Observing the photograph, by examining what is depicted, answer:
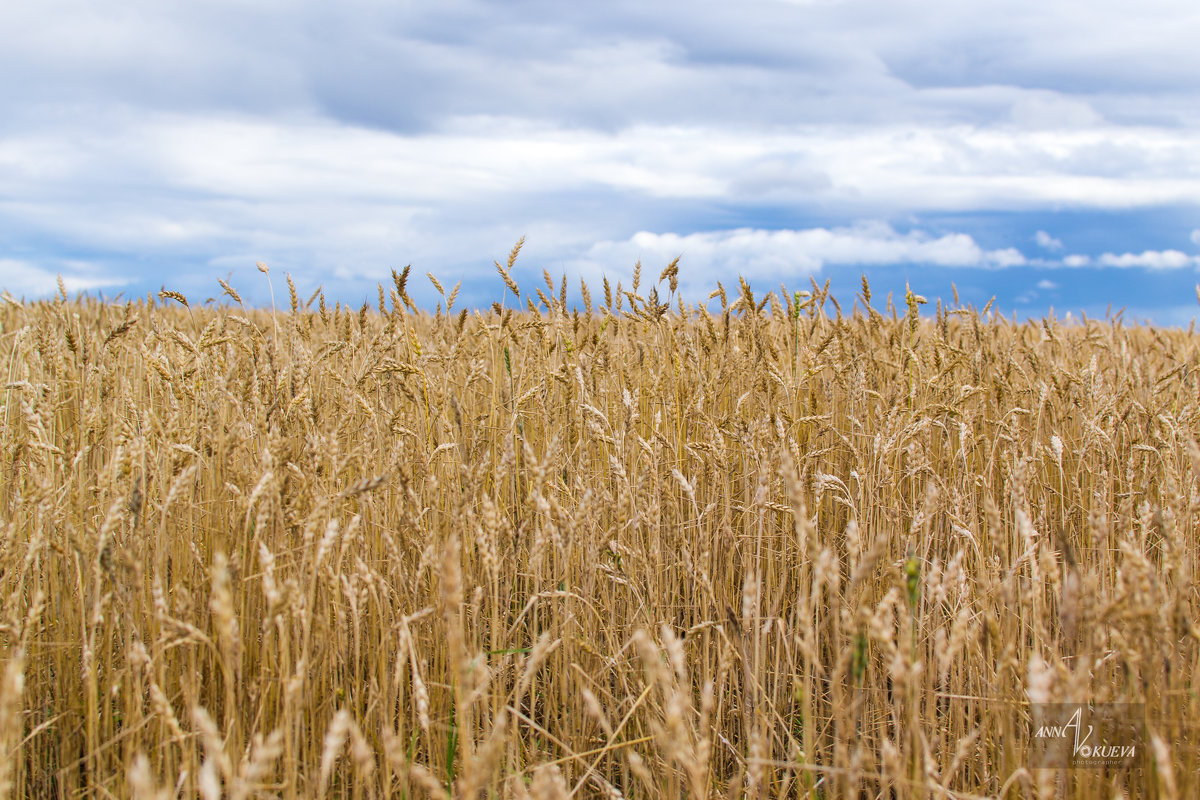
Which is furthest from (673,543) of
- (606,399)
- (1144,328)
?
(1144,328)

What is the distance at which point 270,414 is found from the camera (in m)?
1.76

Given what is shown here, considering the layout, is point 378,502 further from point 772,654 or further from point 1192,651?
point 1192,651

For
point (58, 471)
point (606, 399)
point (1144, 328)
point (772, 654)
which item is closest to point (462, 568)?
point (772, 654)

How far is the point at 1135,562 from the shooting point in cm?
118

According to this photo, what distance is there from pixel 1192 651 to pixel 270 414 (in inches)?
89.7

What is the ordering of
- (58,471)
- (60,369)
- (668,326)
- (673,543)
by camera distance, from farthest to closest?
(668,326)
(58,471)
(60,369)
(673,543)

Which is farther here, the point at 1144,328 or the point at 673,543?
the point at 1144,328

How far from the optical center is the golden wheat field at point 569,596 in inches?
47.9

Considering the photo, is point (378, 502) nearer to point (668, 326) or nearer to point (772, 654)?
point (772, 654)

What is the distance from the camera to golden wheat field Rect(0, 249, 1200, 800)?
1216 mm

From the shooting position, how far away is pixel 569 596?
164 centimetres

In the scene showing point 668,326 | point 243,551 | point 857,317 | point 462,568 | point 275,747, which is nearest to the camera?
point 275,747

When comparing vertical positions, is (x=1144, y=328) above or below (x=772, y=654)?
above

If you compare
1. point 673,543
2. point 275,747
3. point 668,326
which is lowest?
point 673,543
